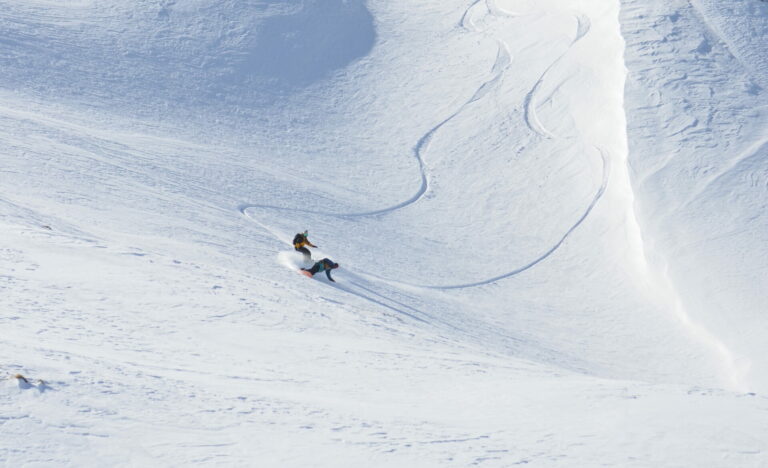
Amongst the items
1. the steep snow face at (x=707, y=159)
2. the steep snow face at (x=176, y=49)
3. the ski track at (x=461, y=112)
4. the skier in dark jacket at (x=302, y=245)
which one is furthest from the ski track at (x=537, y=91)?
the skier in dark jacket at (x=302, y=245)

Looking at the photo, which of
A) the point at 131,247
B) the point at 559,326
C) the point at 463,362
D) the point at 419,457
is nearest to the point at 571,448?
the point at 419,457

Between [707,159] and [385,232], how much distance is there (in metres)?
7.88

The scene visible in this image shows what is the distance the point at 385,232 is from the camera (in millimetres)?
19766

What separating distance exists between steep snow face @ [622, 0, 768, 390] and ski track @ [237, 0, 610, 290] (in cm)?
139

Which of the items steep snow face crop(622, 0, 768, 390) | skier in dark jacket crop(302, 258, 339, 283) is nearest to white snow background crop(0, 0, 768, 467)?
steep snow face crop(622, 0, 768, 390)

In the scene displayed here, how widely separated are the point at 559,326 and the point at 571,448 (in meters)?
10.0

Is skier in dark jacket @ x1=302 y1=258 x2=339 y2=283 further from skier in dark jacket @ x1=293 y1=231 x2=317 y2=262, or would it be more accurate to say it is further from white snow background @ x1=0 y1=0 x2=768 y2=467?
skier in dark jacket @ x1=293 y1=231 x2=317 y2=262

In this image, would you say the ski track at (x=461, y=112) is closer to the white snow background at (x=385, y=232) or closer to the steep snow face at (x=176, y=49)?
the white snow background at (x=385, y=232)

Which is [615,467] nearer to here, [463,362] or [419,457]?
[419,457]

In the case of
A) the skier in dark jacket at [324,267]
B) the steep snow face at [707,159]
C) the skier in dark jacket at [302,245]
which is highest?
the steep snow face at [707,159]

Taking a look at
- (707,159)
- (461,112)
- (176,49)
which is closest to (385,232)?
(461,112)

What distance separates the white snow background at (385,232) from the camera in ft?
24.2

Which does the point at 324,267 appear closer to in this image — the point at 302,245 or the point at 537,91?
the point at 302,245

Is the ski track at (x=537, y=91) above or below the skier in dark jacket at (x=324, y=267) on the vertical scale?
above
